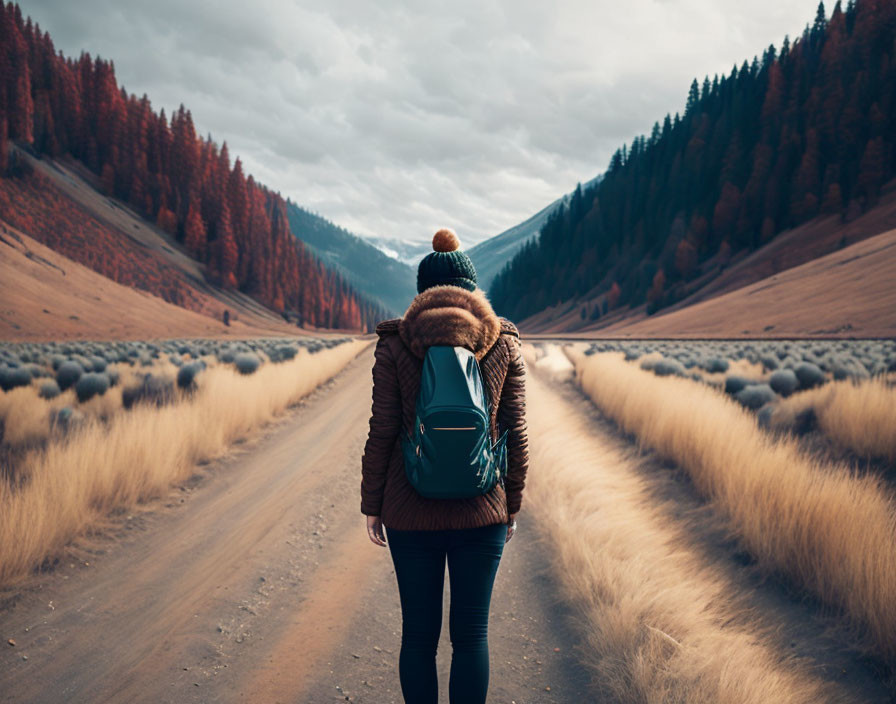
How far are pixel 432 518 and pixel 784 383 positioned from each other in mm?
13718

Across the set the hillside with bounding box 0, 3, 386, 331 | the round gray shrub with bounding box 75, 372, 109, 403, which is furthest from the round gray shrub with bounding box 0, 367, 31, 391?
the hillside with bounding box 0, 3, 386, 331

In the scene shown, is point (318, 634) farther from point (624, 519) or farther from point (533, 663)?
point (624, 519)

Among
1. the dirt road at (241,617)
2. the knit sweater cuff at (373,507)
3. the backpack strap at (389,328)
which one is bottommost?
the dirt road at (241,617)

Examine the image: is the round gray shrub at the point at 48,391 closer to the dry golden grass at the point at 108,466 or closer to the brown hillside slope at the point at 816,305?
the dry golden grass at the point at 108,466

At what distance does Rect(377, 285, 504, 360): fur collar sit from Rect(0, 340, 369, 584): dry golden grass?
449 centimetres

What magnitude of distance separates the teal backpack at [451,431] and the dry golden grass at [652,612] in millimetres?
2062

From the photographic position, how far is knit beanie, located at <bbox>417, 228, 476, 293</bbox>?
2402 mm

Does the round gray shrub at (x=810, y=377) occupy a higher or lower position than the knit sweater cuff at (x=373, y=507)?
higher

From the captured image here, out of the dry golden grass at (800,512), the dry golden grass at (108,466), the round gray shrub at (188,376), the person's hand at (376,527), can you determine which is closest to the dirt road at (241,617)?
the dry golden grass at (108,466)

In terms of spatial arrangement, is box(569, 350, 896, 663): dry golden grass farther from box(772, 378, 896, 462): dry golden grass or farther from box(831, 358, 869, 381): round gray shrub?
box(831, 358, 869, 381): round gray shrub

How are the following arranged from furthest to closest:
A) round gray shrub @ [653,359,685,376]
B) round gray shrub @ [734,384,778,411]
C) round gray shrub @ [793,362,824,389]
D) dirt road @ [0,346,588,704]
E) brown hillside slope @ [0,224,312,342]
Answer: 1. brown hillside slope @ [0,224,312,342]
2. round gray shrub @ [653,359,685,376]
3. round gray shrub @ [793,362,824,389]
4. round gray shrub @ [734,384,778,411]
5. dirt road @ [0,346,588,704]

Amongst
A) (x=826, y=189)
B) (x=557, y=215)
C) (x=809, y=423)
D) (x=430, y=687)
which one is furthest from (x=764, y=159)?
(x=430, y=687)

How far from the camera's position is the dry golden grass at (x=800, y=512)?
3.67 meters

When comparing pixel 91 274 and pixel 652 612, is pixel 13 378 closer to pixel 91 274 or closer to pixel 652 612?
pixel 652 612
